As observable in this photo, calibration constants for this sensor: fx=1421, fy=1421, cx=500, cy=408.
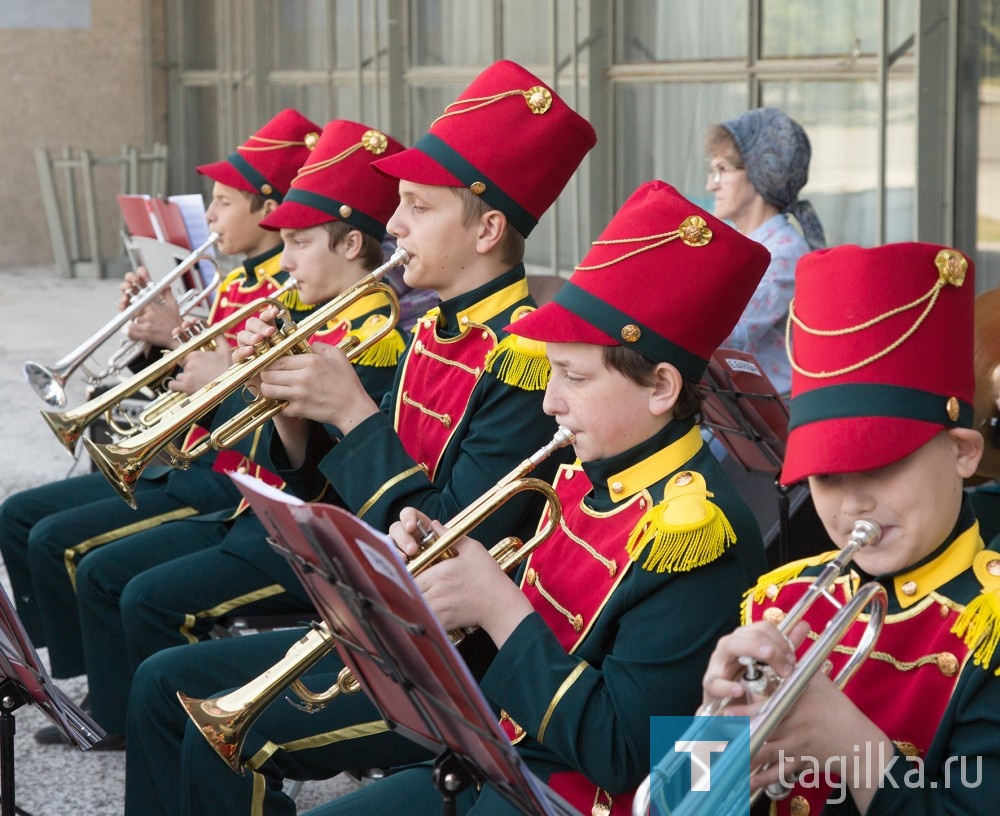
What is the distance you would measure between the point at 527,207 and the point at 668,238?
0.72 m

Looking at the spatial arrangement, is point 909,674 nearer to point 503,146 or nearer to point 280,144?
point 503,146

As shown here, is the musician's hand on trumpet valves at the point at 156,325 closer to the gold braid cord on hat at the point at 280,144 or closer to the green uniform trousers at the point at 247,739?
the gold braid cord on hat at the point at 280,144

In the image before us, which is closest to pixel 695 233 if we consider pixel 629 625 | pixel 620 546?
pixel 620 546

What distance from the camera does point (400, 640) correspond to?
1.57 m

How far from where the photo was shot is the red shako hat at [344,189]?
11.0ft

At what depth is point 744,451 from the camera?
3.41m

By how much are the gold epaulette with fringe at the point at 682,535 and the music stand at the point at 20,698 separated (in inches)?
38.4

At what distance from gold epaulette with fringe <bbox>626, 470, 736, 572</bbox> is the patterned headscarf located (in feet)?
7.43

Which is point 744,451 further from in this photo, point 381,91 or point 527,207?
point 381,91

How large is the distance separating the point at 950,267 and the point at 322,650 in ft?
3.45

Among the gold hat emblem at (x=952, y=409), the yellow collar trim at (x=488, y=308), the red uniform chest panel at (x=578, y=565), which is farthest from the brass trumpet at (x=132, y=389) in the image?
the gold hat emblem at (x=952, y=409)

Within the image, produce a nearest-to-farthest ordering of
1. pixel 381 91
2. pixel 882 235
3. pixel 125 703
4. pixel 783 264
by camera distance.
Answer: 1. pixel 125 703
2. pixel 783 264
3. pixel 882 235
4. pixel 381 91

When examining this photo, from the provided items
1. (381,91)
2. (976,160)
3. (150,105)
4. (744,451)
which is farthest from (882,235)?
(150,105)

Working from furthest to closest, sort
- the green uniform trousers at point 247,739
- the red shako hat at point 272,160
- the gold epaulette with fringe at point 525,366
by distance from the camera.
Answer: the red shako hat at point 272,160 → the gold epaulette with fringe at point 525,366 → the green uniform trousers at point 247,739
